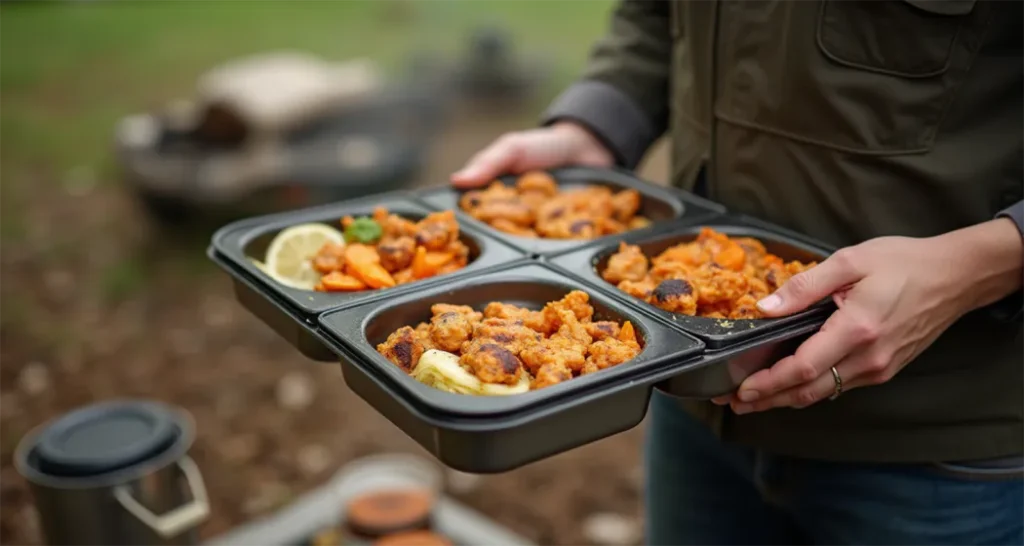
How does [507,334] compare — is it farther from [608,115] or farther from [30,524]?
[30,524]

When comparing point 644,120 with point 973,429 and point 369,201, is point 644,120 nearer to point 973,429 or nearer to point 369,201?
point 369,201

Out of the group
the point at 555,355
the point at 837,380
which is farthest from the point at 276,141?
the point at 837,380

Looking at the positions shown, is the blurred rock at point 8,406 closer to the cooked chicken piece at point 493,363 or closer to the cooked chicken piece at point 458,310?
the cooked chicken piece at point 458,310

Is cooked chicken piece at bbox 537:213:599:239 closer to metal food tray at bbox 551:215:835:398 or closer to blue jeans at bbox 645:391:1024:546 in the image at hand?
metal food tray at bbox 551:215:835:398

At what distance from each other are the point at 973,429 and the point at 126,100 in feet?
25.8

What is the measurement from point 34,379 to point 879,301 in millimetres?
3896

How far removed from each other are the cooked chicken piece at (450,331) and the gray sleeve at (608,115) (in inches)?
34.5

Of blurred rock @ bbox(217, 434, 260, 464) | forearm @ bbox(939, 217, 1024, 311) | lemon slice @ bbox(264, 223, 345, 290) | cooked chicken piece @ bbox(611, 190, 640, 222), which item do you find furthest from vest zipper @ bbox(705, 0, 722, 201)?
blurred rock @ bbox(217, 434, 260, 464)

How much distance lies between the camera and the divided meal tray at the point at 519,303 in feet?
4.06

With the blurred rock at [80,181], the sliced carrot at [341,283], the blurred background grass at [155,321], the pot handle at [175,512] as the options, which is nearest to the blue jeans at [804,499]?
the sliced carrot at [341,283]

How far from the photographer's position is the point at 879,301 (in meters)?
1.42

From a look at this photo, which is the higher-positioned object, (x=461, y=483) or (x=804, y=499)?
(x=804, y=499)

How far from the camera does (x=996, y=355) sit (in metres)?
1.63

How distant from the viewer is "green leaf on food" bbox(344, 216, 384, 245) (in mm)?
1886
